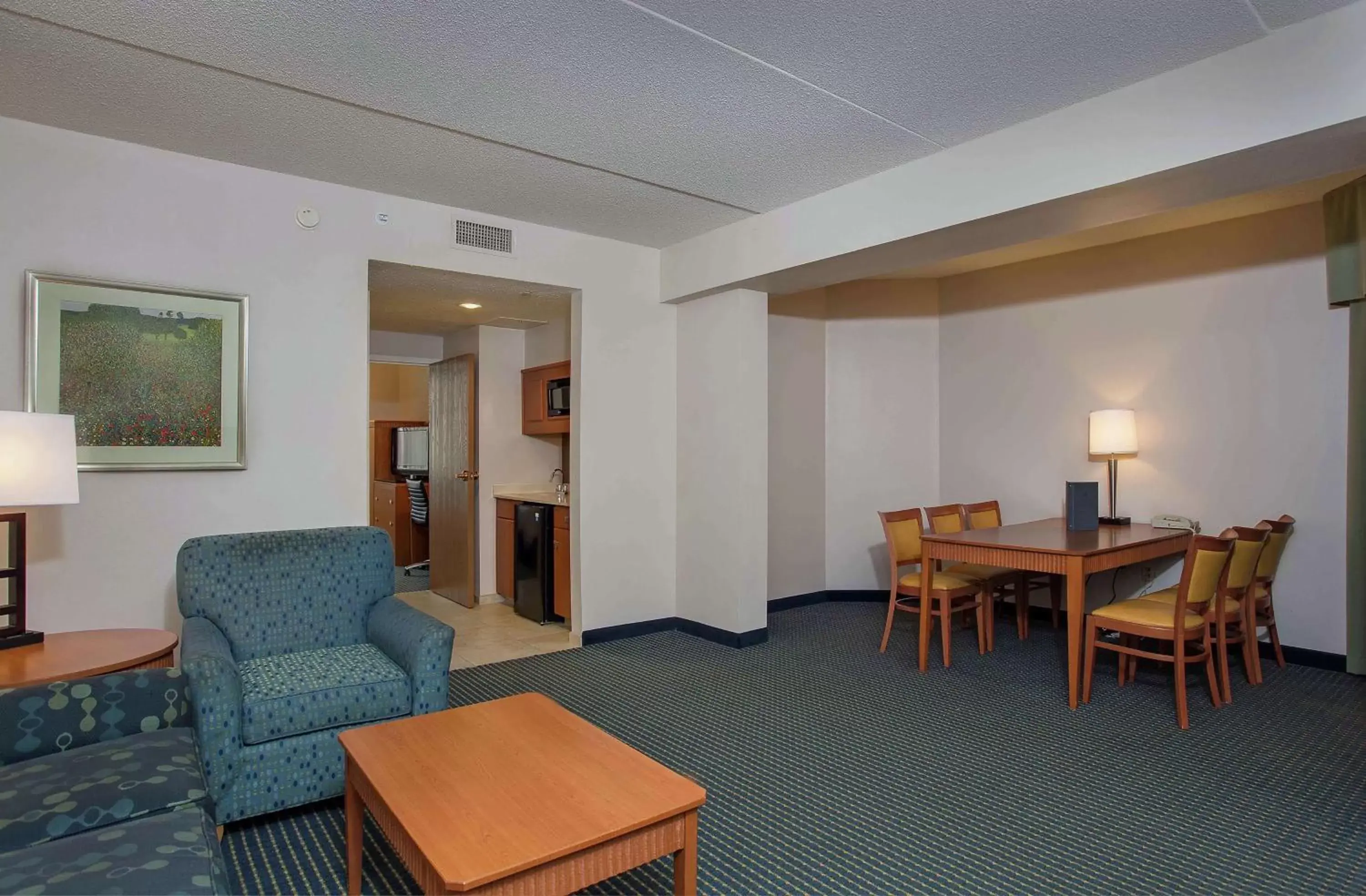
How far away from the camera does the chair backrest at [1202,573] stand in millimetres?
3184

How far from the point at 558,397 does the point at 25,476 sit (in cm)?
339

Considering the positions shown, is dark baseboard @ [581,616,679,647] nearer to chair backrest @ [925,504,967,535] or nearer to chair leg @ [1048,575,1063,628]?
chair backrest @ [925,504,967,535]

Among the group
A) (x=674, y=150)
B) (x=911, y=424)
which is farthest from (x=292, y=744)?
(x=911, y=424)

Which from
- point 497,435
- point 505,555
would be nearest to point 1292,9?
point 497,435

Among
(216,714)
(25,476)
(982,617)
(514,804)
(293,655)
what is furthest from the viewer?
(982,617)

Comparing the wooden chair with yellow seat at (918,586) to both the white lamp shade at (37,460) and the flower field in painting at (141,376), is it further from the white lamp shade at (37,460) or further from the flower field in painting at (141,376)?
the white lamp shade at (37,460)

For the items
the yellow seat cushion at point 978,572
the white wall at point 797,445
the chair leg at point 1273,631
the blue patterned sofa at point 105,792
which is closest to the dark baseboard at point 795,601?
the white wall at point 797,445

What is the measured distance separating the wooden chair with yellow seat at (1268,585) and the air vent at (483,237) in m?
4.13

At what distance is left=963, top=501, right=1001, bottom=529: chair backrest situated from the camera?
196 inches

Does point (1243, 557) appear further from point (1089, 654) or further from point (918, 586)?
point (918, 586)

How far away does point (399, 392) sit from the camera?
9.27 metres

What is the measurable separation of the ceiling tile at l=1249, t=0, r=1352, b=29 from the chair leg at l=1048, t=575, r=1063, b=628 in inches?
129

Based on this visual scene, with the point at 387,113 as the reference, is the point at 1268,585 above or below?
below

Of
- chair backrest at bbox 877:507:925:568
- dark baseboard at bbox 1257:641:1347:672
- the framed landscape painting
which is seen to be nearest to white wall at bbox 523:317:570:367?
the framed landscape painting
